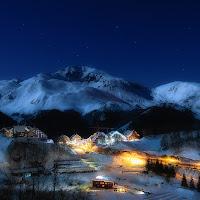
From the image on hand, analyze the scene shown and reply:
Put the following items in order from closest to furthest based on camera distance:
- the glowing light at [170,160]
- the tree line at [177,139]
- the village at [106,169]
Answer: the village at [106,169] → the glowing light at [170,160] → the tree line at [177,139]

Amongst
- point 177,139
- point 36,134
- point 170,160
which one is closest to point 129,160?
point 170,160

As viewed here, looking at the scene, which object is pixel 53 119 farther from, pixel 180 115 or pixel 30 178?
pixel 30 178

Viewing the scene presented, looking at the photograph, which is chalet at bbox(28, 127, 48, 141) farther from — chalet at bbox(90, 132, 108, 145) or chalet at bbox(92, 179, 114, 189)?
chalet at bbox(92, 179, 114, 189)

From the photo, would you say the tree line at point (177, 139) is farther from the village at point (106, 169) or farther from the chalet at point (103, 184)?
the chalet at point (103, 184)

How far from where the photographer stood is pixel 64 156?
1791 inches

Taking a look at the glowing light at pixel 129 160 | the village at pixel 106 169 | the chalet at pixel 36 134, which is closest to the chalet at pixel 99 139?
the village at pixel 106 169

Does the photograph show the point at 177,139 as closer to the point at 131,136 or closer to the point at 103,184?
the point at 131,136

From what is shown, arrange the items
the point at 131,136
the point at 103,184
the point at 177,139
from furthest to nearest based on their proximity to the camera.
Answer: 1. the point at 131,136
2. the point at 177,139
3. the point at 103,184

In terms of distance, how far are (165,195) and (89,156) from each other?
2660cm

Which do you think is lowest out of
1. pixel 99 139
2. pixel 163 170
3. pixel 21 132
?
pixel 163 170

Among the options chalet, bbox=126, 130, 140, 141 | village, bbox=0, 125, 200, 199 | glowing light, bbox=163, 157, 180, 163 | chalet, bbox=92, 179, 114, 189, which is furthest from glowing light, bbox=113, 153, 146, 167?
chalet, bbox=126, 130, 140, 141

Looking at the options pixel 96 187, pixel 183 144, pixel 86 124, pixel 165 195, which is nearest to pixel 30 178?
pixel 96 187

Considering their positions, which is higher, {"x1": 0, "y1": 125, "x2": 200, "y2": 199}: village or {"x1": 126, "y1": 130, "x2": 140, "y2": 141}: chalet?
{"x1": 126, "y1": 130, "x2": 140, "y2": 141}: chalet

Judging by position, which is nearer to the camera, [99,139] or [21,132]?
[21,132]
